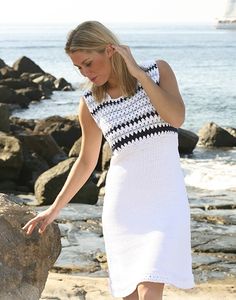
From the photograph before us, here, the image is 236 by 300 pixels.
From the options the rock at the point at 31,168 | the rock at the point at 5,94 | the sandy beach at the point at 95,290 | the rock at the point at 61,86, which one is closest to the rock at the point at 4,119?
the rock at the point at 31,168

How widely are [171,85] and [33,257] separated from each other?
1.56 meters

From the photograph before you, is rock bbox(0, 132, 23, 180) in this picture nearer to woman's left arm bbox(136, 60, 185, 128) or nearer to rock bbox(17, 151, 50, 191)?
rock bbox(17, 151, 50, 191)

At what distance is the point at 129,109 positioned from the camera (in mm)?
3191

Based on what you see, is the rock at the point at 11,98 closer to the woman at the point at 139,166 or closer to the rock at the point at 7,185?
the rock at the point at 7,185

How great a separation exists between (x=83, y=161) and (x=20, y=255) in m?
0.92

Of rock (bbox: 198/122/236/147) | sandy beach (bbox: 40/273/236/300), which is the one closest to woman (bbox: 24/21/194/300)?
sandy beach (bbox: 40/273/236/300)

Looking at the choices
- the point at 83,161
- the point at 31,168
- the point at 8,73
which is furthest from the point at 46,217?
the point at 8,73

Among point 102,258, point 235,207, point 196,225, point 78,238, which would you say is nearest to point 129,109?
point 102,258

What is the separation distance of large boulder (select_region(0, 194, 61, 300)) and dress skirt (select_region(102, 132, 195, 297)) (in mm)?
1004

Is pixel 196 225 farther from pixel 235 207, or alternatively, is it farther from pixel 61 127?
pixel 61 127

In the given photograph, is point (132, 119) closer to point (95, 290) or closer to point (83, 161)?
point (83, 161)

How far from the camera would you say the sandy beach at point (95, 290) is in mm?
5641

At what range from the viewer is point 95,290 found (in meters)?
5.87

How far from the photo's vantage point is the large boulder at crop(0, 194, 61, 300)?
4086 millimetres
